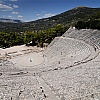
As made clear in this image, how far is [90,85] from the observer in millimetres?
27188

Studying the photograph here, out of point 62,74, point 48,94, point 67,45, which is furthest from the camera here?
point 67,45

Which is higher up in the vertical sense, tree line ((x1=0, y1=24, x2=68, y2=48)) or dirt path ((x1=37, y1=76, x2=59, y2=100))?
tree line ((x1=0, y1=24, x2=68, y2=48))

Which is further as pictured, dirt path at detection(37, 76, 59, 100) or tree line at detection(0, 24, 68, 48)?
tree line at detection(0, 24, 68, 48)

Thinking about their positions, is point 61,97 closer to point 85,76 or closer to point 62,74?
point 85,76

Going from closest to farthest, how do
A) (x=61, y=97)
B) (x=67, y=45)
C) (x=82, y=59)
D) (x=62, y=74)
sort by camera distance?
1. (x=61, y=97)
2. (x=62, y=74)
3. (x=82, y=59)
4. (x=67, y=45)

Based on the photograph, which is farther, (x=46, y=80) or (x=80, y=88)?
(x=46, y=80)

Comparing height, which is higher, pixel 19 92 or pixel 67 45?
pixel 67 45

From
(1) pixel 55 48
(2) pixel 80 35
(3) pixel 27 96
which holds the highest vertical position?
(2) pixel 80 35

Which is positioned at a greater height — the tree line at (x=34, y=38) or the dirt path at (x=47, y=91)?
the tree line at (x=34, y=38)

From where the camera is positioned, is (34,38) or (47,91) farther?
(34,38)

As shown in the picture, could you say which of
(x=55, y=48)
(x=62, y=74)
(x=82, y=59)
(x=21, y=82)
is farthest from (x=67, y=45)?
(x=21, y=82)

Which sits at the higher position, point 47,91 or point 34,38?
point 34,38

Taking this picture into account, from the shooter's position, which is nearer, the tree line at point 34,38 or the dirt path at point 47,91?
the dirt path at point 47,91

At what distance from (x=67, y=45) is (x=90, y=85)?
35.9 m
